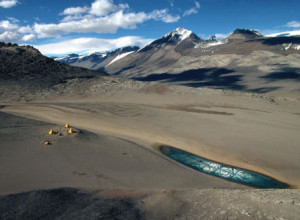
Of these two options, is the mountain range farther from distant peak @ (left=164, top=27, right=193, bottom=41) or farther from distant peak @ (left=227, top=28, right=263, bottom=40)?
distant peak @ (left=164, top=27, right=193, bottom=41)

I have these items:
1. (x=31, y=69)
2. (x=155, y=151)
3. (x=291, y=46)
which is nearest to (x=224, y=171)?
(x=155, y=151)

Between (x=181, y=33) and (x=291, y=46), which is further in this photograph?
(x=181, y=33)

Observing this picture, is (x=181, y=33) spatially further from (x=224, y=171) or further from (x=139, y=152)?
(x=139, y=152)

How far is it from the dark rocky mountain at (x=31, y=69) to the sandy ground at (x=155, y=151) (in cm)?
612

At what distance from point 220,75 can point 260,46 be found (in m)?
30.6

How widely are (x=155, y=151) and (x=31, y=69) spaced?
79.5 ft

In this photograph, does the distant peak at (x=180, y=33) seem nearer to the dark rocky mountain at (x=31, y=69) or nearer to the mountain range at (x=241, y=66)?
the mountain range at (x=241, y=66)

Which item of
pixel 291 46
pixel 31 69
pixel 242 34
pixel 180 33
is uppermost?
pixel 180 33

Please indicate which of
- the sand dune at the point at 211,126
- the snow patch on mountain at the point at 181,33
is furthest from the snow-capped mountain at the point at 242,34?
the sand dune at the point at 211,126

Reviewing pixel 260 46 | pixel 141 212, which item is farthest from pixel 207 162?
pixel 260 46

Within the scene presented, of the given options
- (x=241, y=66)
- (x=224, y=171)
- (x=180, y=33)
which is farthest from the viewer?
(x=180, y=33)

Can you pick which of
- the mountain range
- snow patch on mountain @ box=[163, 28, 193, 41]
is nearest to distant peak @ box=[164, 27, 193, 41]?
snow patch on mountain @ box=[163, 28, 193, 41]

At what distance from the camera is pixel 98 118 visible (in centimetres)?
1858

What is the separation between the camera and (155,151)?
41.6 feet
